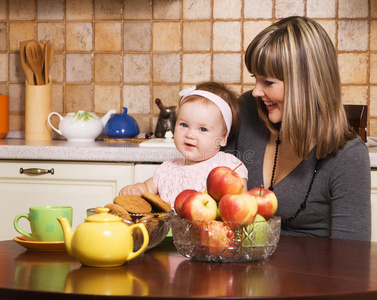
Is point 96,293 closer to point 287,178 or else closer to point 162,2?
point 287,178

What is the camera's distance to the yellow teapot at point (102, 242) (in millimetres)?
1021

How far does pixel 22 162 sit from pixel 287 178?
1121 millimetres

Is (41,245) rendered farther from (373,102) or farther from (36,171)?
(373,102)

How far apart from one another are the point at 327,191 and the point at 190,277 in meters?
0.88

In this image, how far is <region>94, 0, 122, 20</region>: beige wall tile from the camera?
2.86 metres

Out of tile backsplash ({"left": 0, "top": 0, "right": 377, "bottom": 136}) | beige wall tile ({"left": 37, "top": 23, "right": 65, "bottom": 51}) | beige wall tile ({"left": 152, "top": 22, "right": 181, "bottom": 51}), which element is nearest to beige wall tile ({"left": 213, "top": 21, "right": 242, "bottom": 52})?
tile backsplash ({"left": 0, "top": 0, "right": 377, "bottom": 136})

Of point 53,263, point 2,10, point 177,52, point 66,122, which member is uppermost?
point 2,10

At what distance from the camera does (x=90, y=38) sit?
2896 mm

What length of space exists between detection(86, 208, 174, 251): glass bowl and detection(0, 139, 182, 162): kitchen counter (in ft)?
3.36

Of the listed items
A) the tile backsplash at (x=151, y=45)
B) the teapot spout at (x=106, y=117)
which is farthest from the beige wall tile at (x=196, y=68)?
the teapot spout at (x=106, y=117)

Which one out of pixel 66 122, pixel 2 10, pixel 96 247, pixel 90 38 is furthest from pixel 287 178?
pixel 2 10

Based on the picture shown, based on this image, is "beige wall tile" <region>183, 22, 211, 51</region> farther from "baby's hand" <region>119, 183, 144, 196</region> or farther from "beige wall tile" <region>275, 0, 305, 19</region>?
"baby's hand" <region>119, 183, 144, 196</region>

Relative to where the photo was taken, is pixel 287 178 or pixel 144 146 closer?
pixel 287 178

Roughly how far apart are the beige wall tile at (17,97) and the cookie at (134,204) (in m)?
1.92
